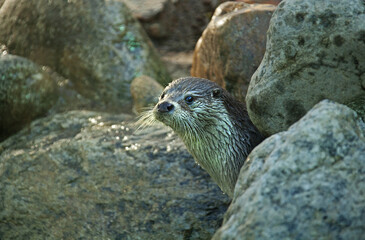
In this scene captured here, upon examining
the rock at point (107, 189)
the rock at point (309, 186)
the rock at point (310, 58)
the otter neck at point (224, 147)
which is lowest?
the rock at point (107, 189)

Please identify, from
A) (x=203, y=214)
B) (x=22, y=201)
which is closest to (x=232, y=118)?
(x=203, y=214)

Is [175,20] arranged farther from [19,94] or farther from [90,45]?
[19,94]

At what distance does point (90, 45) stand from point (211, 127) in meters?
2.87

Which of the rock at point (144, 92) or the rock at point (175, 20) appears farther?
the rock at point (175, 20)

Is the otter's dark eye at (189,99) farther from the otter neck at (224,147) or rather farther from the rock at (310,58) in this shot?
the rock at (310,58)

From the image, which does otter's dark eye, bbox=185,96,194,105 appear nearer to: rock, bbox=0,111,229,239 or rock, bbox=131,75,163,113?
rock, bbox=0,111,229,239

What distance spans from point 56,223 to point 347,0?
2.83m

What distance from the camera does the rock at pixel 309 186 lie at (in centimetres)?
211

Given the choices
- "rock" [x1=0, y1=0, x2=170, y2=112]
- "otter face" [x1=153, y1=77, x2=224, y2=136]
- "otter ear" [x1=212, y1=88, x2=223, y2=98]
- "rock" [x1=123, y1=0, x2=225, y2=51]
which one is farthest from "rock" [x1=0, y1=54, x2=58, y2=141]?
"otter ear" [x1=212, y1=88, x2=223, y2=98]

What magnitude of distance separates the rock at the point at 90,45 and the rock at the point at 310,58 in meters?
2.87

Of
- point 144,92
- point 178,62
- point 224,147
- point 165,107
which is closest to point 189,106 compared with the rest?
point 165,107

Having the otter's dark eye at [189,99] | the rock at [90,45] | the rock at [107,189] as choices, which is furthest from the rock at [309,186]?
the rock at [90,45]

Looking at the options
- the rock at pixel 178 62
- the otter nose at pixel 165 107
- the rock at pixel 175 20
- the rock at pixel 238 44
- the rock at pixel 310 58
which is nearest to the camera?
the rock at pixel 310 58

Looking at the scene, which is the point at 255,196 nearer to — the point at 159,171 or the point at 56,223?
the point at 159,171
